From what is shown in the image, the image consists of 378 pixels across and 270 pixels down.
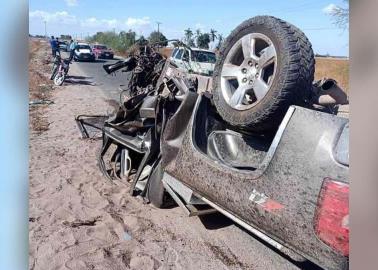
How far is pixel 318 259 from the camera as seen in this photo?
2021 millimetres

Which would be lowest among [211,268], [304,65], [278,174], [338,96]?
[211,268]

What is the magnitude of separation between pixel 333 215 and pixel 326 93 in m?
1.17

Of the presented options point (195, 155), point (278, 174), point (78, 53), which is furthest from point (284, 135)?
point (78, 53)

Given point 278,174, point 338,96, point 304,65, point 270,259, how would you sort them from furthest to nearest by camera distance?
1. point 270,259
2. point 338,96
3. point 304,65
4. point 278,174

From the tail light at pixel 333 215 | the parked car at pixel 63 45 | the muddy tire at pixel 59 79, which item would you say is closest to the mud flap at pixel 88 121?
the tail light at pixel 333 215

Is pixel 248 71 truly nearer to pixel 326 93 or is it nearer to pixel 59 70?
pixel 326 93

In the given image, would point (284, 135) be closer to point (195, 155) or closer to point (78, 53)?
point (195, 155)

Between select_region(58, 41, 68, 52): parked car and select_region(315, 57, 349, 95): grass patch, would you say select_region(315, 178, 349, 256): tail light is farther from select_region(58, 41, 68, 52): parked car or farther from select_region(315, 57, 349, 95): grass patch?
select_region(58, 41, 68, 52): parked car

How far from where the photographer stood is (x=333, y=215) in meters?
1.92

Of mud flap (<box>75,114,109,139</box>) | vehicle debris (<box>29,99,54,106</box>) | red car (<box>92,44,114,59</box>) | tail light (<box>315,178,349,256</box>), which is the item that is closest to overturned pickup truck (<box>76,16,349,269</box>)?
tail light (<box>315,178,349,256</box>)

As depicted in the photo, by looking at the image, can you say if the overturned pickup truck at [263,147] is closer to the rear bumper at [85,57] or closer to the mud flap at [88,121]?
the mud flap at [88,121]

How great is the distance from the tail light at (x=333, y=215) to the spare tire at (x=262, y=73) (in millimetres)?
661

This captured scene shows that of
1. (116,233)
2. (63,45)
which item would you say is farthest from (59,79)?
(116,233)

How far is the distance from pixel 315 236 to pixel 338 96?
3.50 feet
